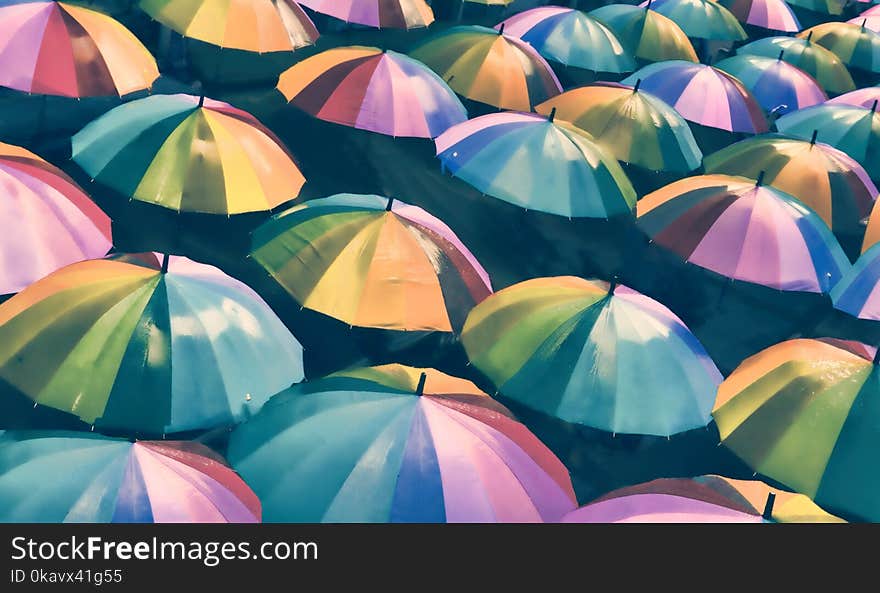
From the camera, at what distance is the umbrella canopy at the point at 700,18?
18.1m

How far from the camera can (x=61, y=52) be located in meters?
10.8

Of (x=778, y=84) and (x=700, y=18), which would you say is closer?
(x=778, y=84)

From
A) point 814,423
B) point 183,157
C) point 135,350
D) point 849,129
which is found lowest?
point 814,423

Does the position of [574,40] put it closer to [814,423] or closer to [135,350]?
[814,423]

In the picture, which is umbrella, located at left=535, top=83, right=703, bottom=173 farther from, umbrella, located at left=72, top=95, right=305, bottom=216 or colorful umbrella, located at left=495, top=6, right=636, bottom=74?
umbrella, located at left=72, top=95, right=305, bottom=216

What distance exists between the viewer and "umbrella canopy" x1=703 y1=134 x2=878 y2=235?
41.8 feet

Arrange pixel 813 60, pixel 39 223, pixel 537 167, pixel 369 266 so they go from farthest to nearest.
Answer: pixel 813 60 → pixel 537 167 → pixel 369 266 → pixel 39 223

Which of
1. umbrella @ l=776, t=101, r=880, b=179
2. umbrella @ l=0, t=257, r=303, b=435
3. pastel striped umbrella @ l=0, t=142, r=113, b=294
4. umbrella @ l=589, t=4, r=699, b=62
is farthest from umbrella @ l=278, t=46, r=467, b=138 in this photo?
umbrella @ l=776, t=101, r=880, b=179

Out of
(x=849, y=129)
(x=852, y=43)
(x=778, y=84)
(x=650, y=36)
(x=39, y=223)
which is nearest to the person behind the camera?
(x=39, y=223)

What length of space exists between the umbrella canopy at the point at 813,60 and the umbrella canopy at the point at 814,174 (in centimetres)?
489

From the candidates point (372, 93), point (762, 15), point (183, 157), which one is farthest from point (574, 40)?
point (183, 157)

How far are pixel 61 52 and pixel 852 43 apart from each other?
14347 millimetres

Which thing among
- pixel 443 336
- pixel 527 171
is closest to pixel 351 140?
pixel 527 171
